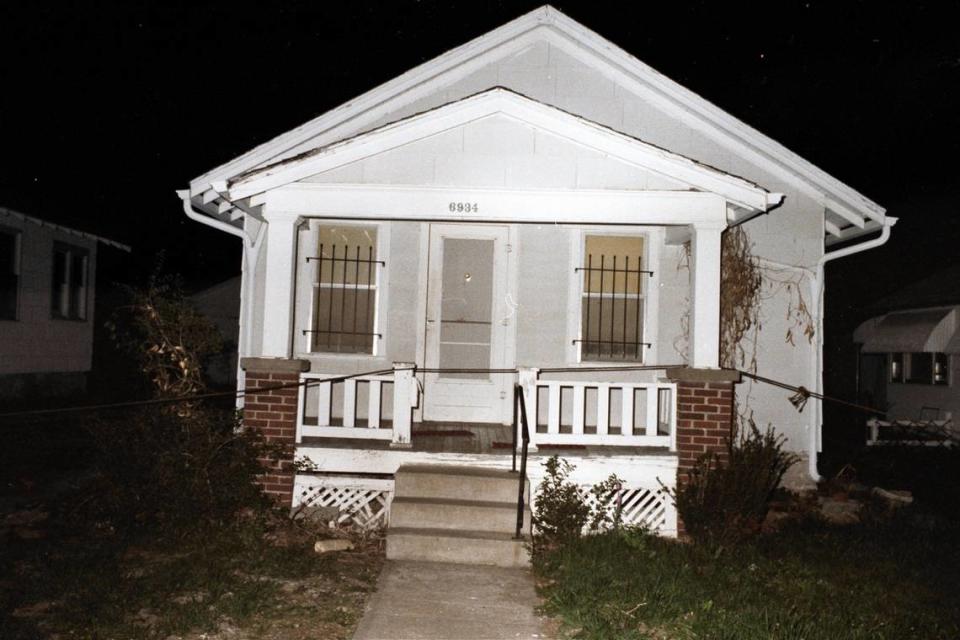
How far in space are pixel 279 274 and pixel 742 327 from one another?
4.89 meters

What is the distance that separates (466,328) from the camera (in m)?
8.83

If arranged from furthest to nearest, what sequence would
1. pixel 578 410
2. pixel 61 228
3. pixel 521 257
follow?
1. pixel 61 228
2. pixel 521 257
3. pixel 578 410

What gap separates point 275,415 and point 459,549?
2.16m

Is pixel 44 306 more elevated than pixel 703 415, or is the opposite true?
pixel 44 306

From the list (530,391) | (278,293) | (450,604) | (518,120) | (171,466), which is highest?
(518,120)

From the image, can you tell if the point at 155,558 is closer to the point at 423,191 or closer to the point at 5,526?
the point at 5,526

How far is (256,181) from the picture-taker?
702 cm

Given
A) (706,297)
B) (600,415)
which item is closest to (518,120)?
(706,297)

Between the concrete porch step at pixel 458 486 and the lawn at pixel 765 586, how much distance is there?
2.39 ft

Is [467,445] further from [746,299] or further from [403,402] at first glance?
[746,299]

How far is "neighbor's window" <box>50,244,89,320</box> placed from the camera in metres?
15.7

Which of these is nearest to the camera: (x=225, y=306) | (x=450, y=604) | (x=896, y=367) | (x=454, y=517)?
(x=450, y=604)

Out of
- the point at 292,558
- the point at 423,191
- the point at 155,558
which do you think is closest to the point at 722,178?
the point at 423,191

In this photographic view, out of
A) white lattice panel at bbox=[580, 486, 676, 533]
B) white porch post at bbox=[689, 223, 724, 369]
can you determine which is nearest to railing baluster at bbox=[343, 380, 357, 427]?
white lattice panel at bbox=[580, 486, 676, 533]
